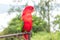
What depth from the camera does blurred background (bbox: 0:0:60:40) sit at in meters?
1.92

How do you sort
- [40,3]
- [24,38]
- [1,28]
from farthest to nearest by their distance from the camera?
[40,3]
[1,28]
[24,38]

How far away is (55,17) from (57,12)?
6 centimetres

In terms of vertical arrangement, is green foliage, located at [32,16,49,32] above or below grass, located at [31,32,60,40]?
above

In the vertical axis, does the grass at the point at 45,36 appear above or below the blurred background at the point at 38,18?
below

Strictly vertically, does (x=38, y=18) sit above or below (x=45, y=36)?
above

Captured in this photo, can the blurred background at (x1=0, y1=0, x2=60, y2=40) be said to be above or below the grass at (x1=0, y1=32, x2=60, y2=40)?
above

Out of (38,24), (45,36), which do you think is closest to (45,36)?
(45,36)

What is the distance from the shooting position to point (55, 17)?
6.74ft

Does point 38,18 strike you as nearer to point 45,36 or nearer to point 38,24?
point 38,24

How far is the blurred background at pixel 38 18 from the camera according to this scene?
1.92 m

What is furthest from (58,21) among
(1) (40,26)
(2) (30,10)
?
(2) (30,10)

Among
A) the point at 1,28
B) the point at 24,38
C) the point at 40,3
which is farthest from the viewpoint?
the point at 40,3

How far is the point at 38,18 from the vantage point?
2012mm

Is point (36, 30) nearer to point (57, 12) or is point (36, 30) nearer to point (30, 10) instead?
point (57, 12)
